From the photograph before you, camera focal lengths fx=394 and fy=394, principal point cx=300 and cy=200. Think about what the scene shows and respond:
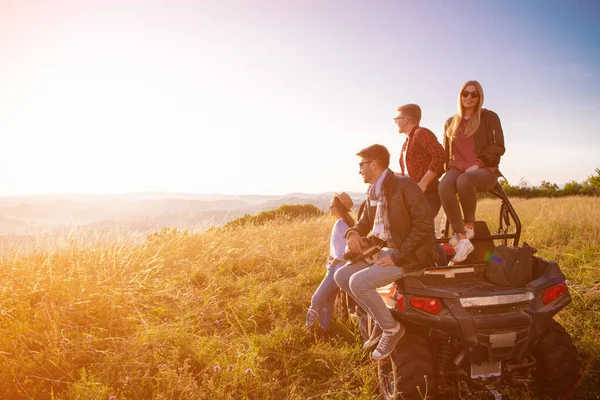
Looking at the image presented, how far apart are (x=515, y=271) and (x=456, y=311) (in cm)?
88

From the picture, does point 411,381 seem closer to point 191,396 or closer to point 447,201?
point 191,396

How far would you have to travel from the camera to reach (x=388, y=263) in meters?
3.60

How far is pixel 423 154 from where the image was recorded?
4.99 m

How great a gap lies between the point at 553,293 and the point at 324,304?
2.66 m

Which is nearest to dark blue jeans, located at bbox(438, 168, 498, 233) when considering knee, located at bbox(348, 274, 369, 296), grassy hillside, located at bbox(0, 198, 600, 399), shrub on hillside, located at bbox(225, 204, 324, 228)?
knee, located at bbox(348, 274, 369, 296)

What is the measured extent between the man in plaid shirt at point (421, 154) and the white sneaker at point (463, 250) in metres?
0.70

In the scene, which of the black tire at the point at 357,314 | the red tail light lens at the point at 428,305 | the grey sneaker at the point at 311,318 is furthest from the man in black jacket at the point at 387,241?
the grey sneaker at the point at 311,318

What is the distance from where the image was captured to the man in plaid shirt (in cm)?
483

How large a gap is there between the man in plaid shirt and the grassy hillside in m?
2.02

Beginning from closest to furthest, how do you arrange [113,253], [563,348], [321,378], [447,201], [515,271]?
[563,348] → [515,271] → [321,378] → [447,201] → [113,253]

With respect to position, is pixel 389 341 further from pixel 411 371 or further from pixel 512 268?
pixel 512 268

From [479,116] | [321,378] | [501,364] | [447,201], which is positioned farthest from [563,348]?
[479,116]

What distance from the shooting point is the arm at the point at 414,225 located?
3.58 m

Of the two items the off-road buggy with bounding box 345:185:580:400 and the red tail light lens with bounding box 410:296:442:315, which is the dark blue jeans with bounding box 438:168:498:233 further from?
the red tail light lens with bounding box 410:296:442:315
